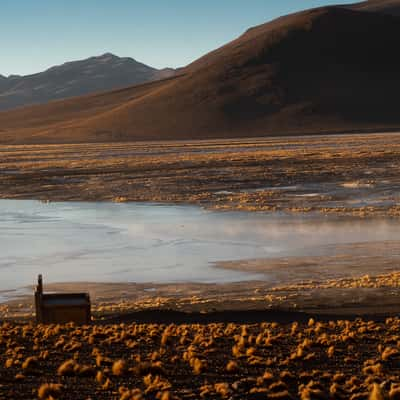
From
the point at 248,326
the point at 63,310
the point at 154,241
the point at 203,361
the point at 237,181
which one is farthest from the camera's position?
the point at 237,181

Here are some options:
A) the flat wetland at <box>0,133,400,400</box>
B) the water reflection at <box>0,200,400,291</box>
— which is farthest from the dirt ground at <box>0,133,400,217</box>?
the water reflection at <box>0,200,400,291</box>

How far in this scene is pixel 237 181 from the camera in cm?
5175

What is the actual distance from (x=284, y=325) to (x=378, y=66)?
168635mm

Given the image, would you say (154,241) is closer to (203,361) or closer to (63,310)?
(63,310)

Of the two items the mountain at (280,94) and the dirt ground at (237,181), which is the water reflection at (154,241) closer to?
the dirt ground at (237,181)

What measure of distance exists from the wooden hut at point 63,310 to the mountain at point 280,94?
433 feet

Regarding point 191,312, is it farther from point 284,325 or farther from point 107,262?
point 107,262

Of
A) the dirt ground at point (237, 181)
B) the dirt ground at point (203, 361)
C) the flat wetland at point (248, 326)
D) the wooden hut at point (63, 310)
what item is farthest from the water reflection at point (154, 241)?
the dirt ground at point (203, 361)

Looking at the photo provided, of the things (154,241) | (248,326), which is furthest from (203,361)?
(154,241)

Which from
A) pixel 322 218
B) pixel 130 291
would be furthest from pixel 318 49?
pixel 130 291

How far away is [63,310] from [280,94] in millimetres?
151272

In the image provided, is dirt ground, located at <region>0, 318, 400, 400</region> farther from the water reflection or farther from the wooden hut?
the water reflection

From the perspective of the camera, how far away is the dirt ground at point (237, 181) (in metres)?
39.1

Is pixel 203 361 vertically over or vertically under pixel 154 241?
under
